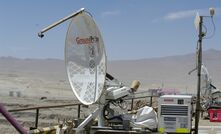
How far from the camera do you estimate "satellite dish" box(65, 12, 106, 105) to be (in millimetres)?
8070

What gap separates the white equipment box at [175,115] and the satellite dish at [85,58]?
4.50 feet

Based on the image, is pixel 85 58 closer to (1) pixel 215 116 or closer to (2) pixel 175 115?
(2) pixel 175 115

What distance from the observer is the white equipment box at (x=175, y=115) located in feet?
28.3

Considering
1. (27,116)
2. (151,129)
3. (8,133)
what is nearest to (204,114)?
(8,133)

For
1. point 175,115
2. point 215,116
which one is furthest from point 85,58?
point 215,116

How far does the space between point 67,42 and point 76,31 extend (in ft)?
0.93

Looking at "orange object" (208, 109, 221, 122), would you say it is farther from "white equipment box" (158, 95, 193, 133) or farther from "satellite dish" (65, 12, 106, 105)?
"satellite dish" (65, 12, 106, 105)

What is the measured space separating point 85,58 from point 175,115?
Answer: 1882mm

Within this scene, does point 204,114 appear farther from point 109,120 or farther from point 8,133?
point 109,120

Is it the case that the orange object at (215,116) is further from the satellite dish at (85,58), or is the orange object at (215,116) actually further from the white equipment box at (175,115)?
the satellite dish at (85,58)

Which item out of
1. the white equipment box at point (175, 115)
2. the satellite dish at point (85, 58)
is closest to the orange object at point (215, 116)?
the white equipment box at point (175, 115)

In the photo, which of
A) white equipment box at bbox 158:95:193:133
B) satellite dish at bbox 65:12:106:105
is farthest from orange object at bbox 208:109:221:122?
satellite dish at bbox 65:12:106:105

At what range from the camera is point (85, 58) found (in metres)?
8.52

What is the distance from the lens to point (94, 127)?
8.45 meters
